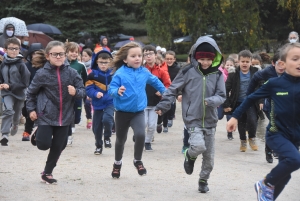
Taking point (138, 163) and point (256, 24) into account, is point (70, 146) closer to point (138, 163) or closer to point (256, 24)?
point (138, 163)

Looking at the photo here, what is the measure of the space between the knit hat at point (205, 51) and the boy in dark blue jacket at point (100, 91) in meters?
3.26

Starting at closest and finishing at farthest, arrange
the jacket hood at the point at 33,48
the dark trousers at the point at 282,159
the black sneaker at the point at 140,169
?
the dark trousers at the point at 282,159
the black sneaker at the point at 140,169
the jacket hood at the point at 33,48

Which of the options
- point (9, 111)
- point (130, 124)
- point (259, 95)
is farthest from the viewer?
point (9, 111)

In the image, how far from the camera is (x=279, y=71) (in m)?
10.9

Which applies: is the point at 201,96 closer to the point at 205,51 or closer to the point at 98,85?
the point at 205,51

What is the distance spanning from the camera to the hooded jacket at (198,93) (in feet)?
27.5

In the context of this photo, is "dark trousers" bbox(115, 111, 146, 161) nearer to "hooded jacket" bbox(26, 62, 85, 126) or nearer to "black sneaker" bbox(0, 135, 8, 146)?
"hooded jacket" bbox(26, 62, 85, 126)

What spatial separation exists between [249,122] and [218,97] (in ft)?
13.8

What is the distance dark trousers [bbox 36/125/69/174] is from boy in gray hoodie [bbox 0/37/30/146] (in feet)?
12.6

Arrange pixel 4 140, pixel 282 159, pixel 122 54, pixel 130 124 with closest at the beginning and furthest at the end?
pixel 282 159, pixel 130 124, pixel 122 54, pixel 4 140

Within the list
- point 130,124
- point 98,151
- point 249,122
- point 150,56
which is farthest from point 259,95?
point 150,56

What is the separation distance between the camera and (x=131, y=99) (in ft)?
30.2

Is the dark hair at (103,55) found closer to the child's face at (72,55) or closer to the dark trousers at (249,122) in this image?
the child's face at (72,55)

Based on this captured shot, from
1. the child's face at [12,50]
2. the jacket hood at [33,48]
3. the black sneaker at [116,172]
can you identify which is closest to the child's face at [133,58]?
the black sneaker at [116,172]
